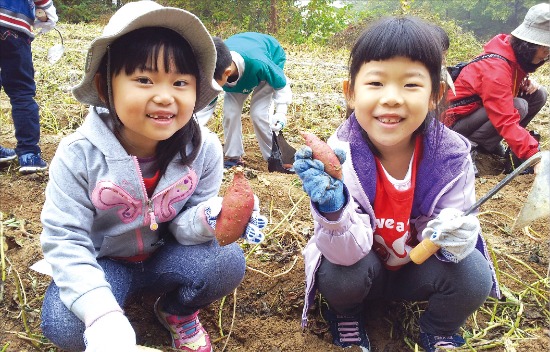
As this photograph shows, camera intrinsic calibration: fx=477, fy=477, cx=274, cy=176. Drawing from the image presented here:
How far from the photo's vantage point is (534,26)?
8.84 ft

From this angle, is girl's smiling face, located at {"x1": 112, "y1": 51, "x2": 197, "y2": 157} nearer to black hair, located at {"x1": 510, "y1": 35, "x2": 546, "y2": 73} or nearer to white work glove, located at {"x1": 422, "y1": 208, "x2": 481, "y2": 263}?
white work glove, located at {"x1": 422, "y1": 208, "x2": 481, "y2": 263}

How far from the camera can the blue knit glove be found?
1.12 metres

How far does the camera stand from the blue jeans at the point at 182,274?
4.41ft

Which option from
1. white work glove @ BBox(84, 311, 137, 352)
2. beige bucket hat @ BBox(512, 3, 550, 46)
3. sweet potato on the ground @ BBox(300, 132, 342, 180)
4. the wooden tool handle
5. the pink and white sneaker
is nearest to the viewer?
white work glove @ BBox(84, 311, 137, 352)

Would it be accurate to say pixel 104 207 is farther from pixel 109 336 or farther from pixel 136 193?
pixel 109 336

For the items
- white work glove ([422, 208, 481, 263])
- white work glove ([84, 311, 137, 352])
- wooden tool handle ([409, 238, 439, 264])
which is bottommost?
white work glove ([84, 311, 137, 352])

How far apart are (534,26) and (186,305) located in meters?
2.48

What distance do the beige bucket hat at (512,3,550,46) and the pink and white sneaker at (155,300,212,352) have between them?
7.85 ft

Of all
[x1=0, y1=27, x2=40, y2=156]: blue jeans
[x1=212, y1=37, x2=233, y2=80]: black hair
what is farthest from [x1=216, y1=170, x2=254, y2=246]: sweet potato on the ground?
[x1=0, y1=27, x2=40, y2=156]: blue jeans

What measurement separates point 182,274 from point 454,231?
2.48 feet

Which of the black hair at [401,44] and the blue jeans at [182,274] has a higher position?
the black hair at [401,44]

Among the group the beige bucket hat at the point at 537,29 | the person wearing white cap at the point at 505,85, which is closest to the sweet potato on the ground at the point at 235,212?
the person wearing white cap at the point at 505,85

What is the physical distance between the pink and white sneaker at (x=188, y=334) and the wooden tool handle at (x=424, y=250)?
2.18 feet

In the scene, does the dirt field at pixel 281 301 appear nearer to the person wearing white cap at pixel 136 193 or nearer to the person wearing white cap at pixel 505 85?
the person wearing white cap at pixel 136 193
